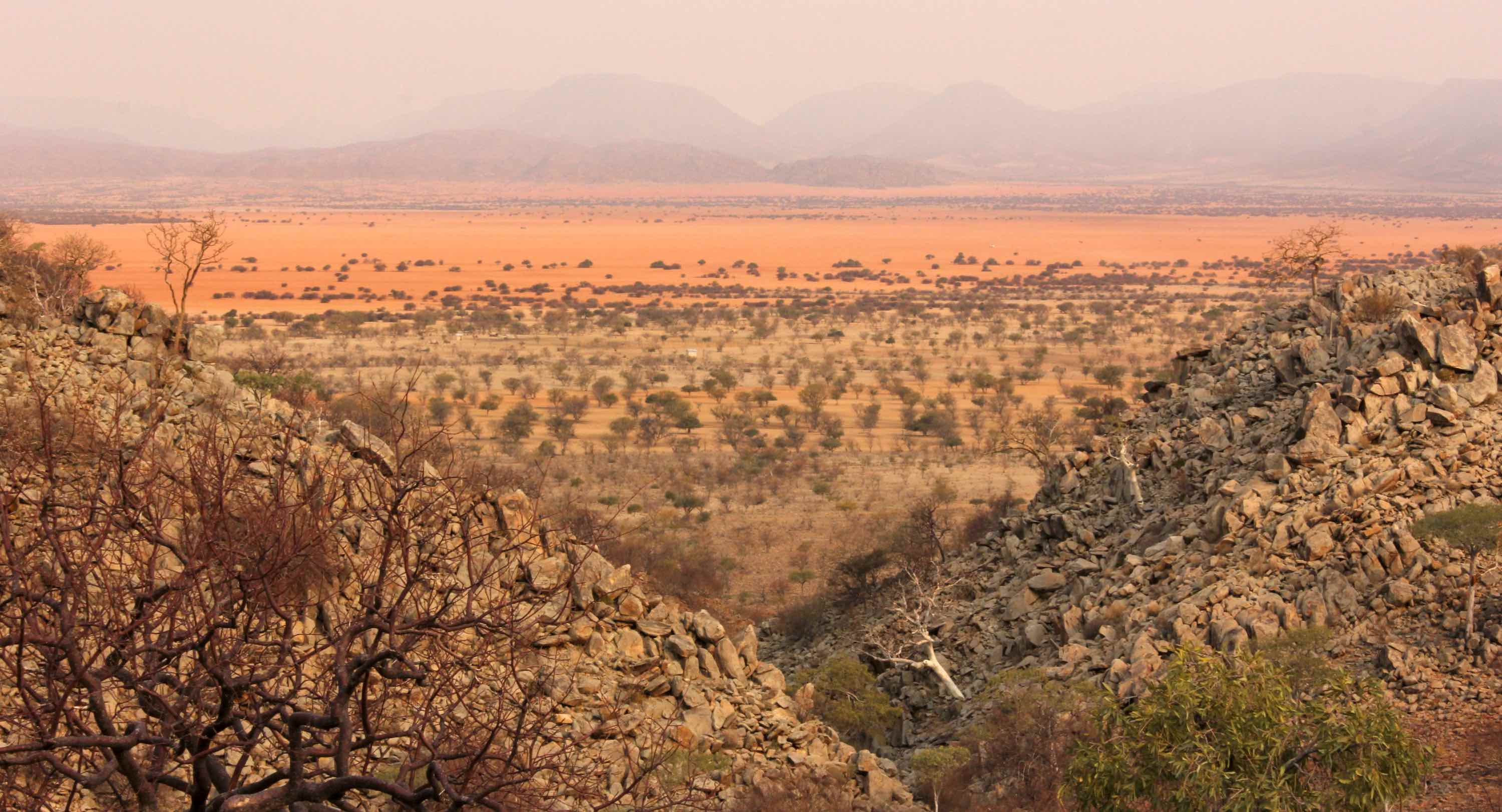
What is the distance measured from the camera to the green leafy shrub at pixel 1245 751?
7582mm

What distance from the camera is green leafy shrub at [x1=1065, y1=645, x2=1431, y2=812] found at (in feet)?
24.9

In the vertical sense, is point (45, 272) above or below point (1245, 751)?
above

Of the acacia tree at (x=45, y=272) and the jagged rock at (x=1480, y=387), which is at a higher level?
the acacia tree at (x=45, y=272)

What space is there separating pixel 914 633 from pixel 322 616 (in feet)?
27.8

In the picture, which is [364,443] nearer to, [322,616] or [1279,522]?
[322,616]

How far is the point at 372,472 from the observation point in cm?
736

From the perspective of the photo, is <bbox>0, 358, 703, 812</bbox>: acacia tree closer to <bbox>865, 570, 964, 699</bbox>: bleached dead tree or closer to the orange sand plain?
<bbox>865, 570, 964, 699</bbox>: bleached dead tree

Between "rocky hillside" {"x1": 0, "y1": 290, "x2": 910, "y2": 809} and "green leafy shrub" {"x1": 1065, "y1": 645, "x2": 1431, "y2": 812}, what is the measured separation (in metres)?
2.80

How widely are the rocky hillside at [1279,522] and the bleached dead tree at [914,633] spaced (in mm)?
325

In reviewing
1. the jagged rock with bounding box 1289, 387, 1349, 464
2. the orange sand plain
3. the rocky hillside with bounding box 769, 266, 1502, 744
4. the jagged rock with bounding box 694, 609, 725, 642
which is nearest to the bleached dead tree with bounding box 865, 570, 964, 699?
the rocky hillside with bounding box 769, 266, 1502, 744

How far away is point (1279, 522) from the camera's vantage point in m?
13.2

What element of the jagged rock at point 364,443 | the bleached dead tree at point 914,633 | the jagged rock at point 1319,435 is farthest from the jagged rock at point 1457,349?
the jagged rock at point 364,443

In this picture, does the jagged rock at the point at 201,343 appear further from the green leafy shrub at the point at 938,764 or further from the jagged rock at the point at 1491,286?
the jagged rock at the point at 1491,286

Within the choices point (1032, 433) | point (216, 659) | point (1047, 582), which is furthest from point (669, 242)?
point (216, 659)
